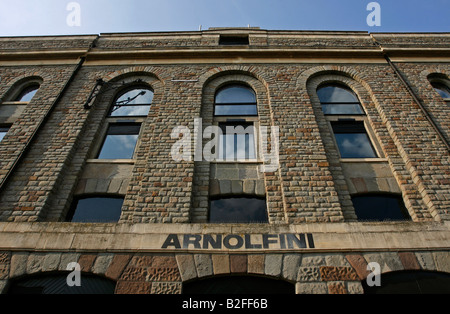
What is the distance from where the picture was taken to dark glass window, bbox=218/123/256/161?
6.91m

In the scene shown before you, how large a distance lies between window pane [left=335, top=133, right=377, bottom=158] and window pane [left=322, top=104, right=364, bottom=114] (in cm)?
109

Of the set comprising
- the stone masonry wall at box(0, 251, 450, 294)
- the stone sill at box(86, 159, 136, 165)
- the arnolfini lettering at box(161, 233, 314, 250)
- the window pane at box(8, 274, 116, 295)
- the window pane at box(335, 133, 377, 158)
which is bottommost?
the window pane at box(8, 274, 116, 295)

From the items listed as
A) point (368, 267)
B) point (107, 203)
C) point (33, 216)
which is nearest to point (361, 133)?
point (368, 267)

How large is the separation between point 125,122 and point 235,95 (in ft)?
12.8

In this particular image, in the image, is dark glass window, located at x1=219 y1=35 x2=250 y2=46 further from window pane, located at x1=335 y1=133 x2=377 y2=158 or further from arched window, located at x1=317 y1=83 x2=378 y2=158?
window pane, located at x1=335 y1=133 x2=377 y2=158

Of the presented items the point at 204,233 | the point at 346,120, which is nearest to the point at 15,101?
the point at 204,233

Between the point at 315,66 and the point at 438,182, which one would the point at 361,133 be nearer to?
the point at 438,182

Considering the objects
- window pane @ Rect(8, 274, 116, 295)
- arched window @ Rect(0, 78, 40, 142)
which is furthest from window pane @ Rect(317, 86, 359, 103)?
arched window @ Rect(0, 78, 40, 142)

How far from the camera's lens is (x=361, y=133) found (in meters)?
7.61

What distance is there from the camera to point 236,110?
8.36m

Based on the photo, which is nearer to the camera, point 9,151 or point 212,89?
point 9,151

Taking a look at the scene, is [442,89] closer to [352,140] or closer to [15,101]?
[352,140]
